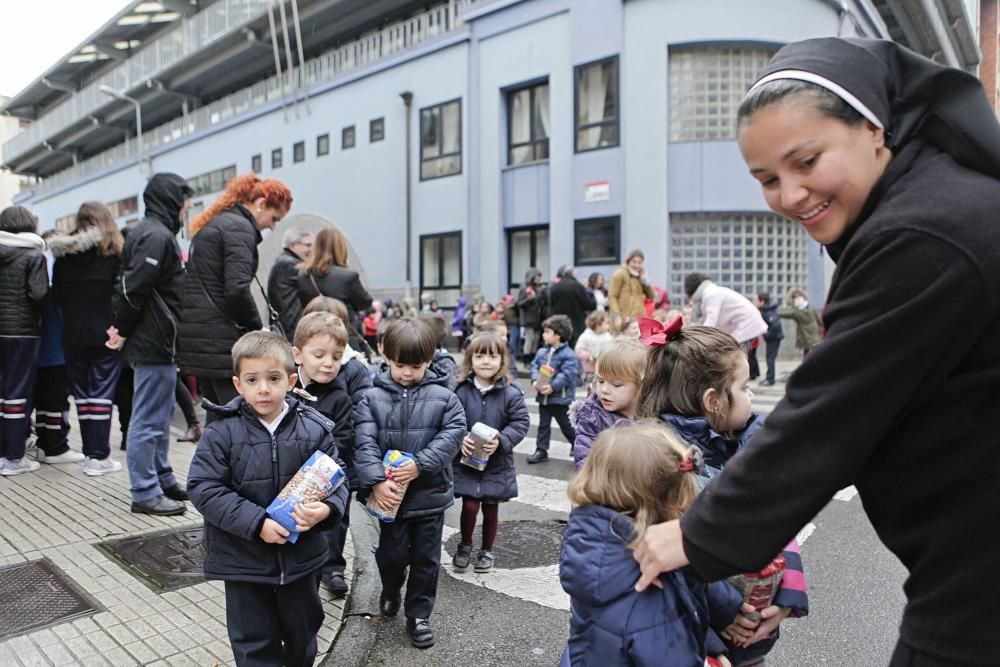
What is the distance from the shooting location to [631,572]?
1.80 m

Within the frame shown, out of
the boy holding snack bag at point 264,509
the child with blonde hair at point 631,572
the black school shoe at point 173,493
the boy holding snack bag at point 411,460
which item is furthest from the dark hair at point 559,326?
the child with blonde hair at point 631,572

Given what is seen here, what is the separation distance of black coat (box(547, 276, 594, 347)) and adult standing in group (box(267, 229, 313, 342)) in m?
6.03

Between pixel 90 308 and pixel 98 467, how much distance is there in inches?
54.0

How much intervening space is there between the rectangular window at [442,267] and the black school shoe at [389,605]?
54.9ft

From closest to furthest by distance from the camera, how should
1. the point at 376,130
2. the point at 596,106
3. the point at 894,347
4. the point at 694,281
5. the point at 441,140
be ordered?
the point at 894,347 → the point at 694,281 → the point at 596,106 → the point at 441,140 → the point at 376,130

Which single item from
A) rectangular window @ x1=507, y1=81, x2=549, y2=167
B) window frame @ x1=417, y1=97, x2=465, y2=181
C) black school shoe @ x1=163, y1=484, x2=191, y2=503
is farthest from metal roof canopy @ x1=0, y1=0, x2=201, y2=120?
black school shoe @ x1=163, y1=484, x2=191, y2=503

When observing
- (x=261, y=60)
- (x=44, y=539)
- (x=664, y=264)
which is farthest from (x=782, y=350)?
(x=261, y=60)

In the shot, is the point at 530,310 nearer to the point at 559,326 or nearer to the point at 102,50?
the point at 559,326

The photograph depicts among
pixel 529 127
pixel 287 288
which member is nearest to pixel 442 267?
pixel 529 127

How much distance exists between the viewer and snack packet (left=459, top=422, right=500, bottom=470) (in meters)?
4.05

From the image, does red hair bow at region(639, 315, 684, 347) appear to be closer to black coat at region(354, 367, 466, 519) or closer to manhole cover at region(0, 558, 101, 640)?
black coat at region(354, 367, 466, 519)

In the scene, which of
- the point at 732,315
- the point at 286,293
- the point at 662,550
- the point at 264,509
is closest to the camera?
the point at 662,550

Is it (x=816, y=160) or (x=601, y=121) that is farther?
(x=601, y=121)

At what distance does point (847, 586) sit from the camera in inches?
154
